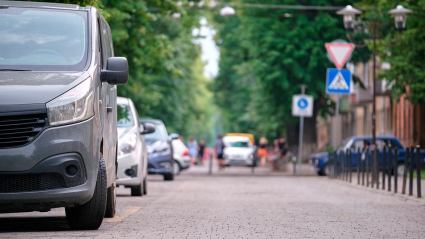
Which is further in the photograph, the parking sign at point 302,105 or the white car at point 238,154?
the white car at point 238,154

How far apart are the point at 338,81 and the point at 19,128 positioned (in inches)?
825

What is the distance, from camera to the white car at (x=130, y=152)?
1764 cm

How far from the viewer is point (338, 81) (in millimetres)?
29156

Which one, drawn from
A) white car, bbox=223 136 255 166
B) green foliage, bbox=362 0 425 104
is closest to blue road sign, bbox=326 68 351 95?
green foliage, bbox=362 0 425 104

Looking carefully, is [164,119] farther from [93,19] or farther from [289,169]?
[93,19]

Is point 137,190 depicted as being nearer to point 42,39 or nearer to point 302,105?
point 42,39

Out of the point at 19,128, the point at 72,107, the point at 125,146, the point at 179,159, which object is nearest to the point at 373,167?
the point at 125,146

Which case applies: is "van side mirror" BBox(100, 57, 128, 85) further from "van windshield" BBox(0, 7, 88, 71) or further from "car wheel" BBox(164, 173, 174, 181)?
"car wheel" BBox(164, 173, 174, 181)

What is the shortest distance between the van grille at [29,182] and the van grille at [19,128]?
1.06 ft

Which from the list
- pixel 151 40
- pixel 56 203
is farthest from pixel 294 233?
pixel 151 40

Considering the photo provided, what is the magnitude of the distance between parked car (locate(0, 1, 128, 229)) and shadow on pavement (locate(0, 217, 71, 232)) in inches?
16.8

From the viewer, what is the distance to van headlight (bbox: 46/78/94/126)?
903 cm

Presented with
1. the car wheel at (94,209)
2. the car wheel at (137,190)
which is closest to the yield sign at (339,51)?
the car wheel at (137,190)

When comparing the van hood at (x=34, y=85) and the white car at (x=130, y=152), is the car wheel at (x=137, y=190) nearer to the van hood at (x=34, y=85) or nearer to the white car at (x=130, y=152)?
the white car at (x=130, y=152)
